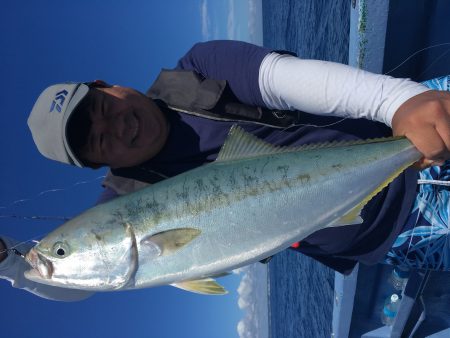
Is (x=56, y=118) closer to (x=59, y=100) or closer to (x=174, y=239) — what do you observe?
(x=59, y=100)

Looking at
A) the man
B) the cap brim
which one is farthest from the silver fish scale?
the cap brim

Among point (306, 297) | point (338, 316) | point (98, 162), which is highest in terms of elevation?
point (98, 162)

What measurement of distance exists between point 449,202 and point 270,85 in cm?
149

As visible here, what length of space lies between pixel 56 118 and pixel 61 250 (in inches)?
33.2

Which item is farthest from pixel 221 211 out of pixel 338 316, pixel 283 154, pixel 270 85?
pixel 338 316

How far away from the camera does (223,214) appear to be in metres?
1.93

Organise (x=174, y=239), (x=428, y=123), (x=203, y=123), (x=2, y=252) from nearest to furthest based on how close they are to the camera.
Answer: (x=428, y=123) < (x=174, y=239) < (x=203, y=123) < (x=2, y=252)

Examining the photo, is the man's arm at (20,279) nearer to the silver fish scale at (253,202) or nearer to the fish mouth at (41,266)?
the fish mouth at (41,266)

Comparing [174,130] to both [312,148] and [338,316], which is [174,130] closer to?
[312,148]

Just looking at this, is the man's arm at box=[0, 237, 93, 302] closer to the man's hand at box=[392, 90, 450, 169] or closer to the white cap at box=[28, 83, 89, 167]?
the white cap at box=[28, 83, 89, 167]

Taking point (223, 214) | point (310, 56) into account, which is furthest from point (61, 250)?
point (310, 56)

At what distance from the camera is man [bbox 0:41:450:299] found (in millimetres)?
2361

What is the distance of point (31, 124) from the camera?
259 centimetres

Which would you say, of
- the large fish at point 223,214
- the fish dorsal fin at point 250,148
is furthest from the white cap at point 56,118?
the fish dorsal fin at point 250,148
